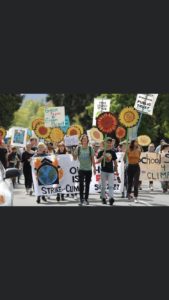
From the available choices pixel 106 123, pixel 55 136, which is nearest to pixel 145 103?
pixel 55 136

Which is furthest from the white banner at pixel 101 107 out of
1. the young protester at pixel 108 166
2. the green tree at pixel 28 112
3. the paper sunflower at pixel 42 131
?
the green tree at pixel 28 112

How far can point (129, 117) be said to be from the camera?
62.5ft

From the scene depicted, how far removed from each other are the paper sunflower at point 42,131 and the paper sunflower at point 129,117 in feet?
18.9

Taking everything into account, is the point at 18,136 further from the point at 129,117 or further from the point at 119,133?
the point at 129,117

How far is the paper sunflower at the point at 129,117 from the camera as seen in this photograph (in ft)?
61.9

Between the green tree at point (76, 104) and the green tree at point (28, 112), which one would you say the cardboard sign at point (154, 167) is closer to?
the green tree at point (76, 104)

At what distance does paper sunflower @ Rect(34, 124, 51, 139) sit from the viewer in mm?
24359

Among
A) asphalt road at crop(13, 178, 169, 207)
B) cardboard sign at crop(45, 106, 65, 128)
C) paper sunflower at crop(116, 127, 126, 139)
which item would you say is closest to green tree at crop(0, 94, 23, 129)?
cardboard sign at crop(45, 106, 65, 128)

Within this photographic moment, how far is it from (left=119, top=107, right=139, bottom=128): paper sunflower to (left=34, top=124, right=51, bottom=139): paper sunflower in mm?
5758

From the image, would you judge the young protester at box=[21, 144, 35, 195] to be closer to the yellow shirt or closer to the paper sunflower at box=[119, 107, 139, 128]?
the paper sunflower at box=[119, 107, 139, 128]

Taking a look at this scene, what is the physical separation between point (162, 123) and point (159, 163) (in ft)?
96.6

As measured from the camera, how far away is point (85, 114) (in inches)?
3214

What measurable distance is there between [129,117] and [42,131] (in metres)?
6.15

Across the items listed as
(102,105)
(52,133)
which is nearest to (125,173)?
(52,133)
